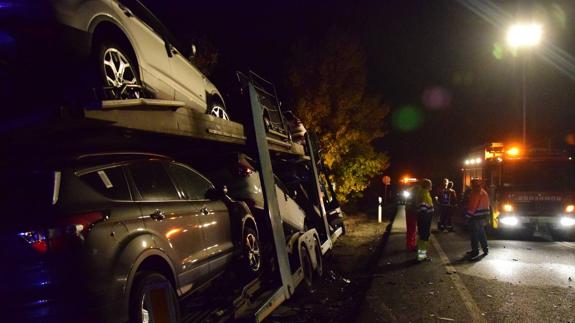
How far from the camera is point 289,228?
7648 mm

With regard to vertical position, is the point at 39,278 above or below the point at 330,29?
below

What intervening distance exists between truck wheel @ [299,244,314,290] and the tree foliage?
12.2 m

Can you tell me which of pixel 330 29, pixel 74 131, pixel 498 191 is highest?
pixel 330 29

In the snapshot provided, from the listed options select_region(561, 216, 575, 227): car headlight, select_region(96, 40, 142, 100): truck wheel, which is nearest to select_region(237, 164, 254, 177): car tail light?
select_region(96, 40, 142, 100): truck wheel

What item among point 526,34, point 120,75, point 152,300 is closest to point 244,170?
point 120,75

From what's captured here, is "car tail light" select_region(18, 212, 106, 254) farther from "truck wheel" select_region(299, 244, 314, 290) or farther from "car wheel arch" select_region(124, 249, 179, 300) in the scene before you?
"truck wheel" select_region(299, 244, 314, 290)

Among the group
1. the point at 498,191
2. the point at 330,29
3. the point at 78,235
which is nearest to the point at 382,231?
the point at 498,191

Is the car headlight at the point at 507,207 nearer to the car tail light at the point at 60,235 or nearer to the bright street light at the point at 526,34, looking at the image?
the bright street light at the point at 526,34

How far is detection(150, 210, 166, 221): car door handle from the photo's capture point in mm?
3911

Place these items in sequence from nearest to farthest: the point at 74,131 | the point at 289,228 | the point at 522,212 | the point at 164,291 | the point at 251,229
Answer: the point at 74,131 → the point at 164,291 → the point at 251,229 → the point at 289,228 → the point at 522,212

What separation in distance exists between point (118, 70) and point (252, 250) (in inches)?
107

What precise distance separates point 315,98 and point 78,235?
17.0m

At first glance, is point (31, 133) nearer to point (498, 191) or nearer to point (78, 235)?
point (78, 235)

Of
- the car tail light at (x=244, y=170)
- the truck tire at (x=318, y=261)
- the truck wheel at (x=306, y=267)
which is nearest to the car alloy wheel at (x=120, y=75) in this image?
the car tail light at (x=244, y=170)
